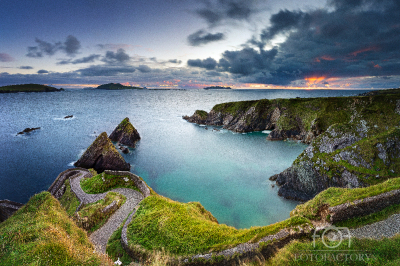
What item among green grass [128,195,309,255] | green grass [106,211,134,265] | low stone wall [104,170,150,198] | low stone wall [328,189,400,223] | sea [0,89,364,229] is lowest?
sea [0,89,364,229]

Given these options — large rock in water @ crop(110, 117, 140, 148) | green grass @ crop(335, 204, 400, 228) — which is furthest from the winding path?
large rock in water @ crop(110, 117, 140, 148)

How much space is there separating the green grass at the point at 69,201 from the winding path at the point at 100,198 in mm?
521

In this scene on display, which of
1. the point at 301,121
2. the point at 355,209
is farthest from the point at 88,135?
the point at 301,121

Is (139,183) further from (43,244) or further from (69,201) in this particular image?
(43,244)

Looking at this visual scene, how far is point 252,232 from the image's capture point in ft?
46.2

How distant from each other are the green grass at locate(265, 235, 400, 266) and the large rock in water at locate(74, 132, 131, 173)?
34.5 meters

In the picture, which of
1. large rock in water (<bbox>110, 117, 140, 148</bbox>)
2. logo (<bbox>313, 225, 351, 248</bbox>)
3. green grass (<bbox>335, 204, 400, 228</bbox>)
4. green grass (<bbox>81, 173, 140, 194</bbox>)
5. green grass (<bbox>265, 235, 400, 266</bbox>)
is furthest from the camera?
large rock in water (<bbox>110, 117, 140, 148</bbox>)

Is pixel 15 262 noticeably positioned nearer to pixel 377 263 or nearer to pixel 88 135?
pixel 377 263

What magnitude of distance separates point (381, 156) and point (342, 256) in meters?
20.8

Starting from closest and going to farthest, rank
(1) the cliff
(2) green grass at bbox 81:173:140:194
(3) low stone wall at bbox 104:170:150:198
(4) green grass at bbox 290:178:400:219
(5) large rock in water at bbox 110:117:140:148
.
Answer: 1. (4) green grass at bbox 290:178:400:219
2. (1) the cliff
3. (3) low stone wall at bbox 104:170:150:198
4. (2) green grass at bbox 81:173:140:194
5. (5) large rock in water at bbox 110:117:140:148

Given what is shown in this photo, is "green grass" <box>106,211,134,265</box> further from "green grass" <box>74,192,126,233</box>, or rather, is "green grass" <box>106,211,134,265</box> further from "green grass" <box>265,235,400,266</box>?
"green grass" <box>265,235,400,266</box>

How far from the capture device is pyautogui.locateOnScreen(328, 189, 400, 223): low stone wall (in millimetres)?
14617

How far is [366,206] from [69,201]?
33.6 meters

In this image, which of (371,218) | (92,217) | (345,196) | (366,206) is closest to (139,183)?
(92,217)
